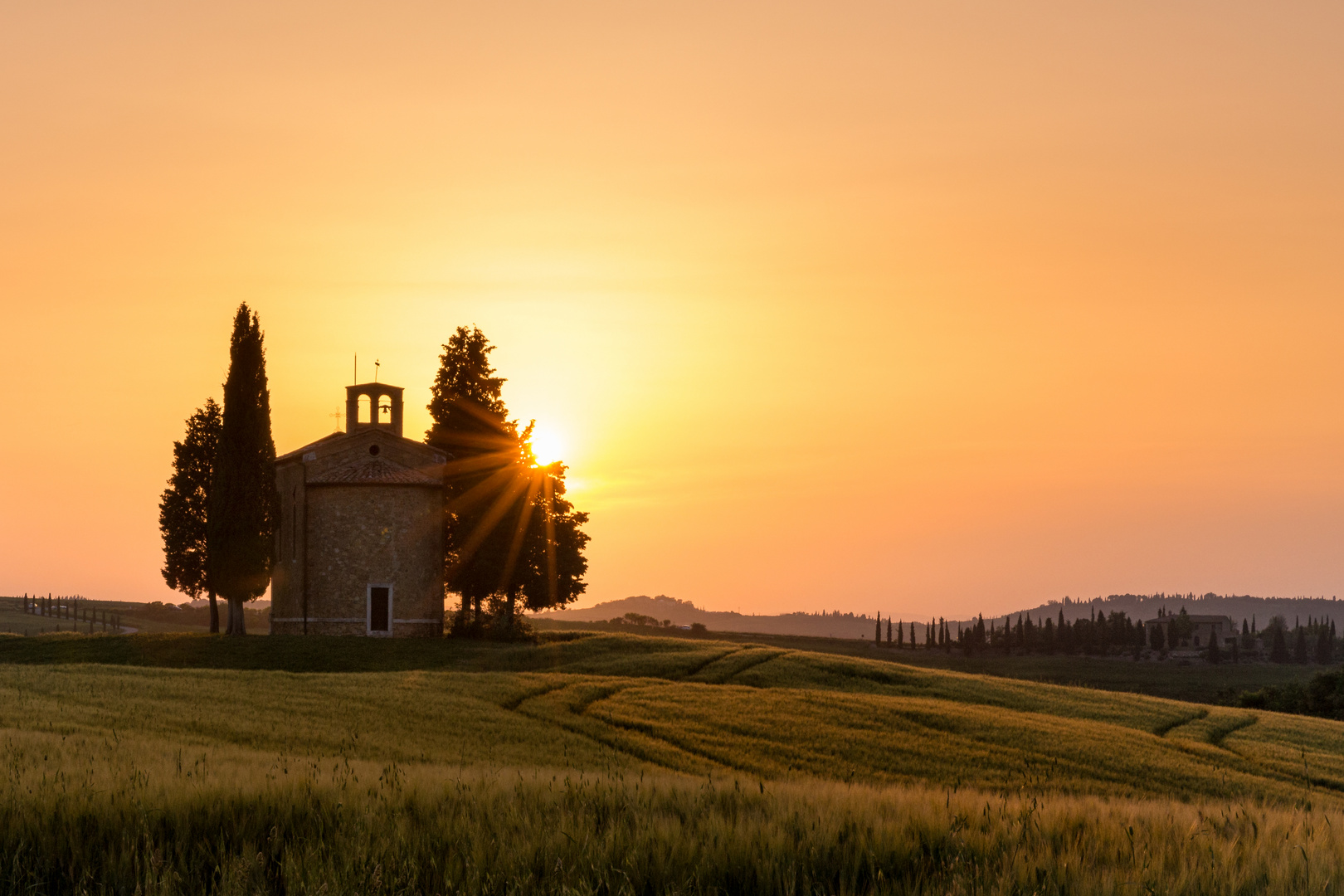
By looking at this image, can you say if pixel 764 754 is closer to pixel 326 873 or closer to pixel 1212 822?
pixel 1212 822

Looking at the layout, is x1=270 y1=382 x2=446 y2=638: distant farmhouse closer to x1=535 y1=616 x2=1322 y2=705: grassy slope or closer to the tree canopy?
the tree canopy

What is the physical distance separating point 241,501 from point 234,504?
38cm

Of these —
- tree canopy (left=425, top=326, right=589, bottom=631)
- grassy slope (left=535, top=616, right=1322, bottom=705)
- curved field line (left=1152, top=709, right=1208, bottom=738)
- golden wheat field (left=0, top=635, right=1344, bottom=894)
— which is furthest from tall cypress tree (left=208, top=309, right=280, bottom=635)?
grassy slope (left=535, top=616, right=1322, bottom=705)

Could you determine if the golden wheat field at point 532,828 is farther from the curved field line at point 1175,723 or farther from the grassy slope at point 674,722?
the curved field line at point 1175,723

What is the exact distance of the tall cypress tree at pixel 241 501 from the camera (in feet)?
186

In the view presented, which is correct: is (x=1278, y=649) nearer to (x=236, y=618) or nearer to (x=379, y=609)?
(x=379, y=609)

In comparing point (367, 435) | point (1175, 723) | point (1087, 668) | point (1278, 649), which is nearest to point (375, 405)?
point (367, 435)

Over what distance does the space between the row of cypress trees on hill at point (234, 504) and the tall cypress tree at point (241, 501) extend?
43 millimetres

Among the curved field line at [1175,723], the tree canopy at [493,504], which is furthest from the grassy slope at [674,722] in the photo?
the tree canopy at [493,504]

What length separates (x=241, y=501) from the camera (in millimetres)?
56719

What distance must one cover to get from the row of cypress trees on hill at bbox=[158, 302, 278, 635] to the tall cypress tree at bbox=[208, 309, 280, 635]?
4cm

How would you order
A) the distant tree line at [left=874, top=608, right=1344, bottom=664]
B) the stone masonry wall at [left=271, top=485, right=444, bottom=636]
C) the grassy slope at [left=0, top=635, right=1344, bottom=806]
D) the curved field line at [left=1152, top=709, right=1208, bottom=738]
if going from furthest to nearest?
the distant tree line at [left=874, top=608, right=1344, bottom=664] → the stone masonry wall at [left=271, top=485, right=444, bottom=636] → the curved field line at [left=1152, top=709, right=1208, bottom=738] → the grassy slope at [left=0, top=635, right=1344, bottom=806]

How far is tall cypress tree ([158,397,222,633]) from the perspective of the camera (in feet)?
199

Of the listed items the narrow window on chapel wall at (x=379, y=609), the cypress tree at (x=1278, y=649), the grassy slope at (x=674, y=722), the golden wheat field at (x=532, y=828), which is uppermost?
the golden wheat field at (x=532, y=828)
